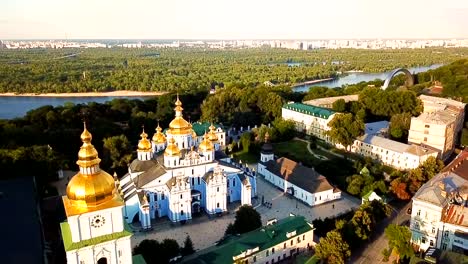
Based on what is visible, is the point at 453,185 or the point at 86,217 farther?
the point at 453,185

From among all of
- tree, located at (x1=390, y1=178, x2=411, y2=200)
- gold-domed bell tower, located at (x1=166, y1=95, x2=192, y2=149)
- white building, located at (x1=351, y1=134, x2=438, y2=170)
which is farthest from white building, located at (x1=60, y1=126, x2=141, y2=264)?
white building, located at (x1=351, y1=134, x2=438, y2=170)

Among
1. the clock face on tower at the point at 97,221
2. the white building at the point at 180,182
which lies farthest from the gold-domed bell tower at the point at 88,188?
the white building at the point at 180,182

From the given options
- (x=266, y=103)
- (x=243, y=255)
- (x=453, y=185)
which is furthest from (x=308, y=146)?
(x=243, y=255)

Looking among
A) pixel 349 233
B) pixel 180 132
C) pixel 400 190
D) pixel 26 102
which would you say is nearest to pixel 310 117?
pixel 400 190

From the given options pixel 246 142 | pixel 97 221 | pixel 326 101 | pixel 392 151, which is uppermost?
pixel 97 221

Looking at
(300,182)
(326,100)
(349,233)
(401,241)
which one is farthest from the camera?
(326,100)

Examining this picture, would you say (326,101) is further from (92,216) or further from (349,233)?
(92,216)

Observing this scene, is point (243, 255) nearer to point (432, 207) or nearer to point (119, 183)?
point (432, 207)

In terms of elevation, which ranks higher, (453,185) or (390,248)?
(453,185)
